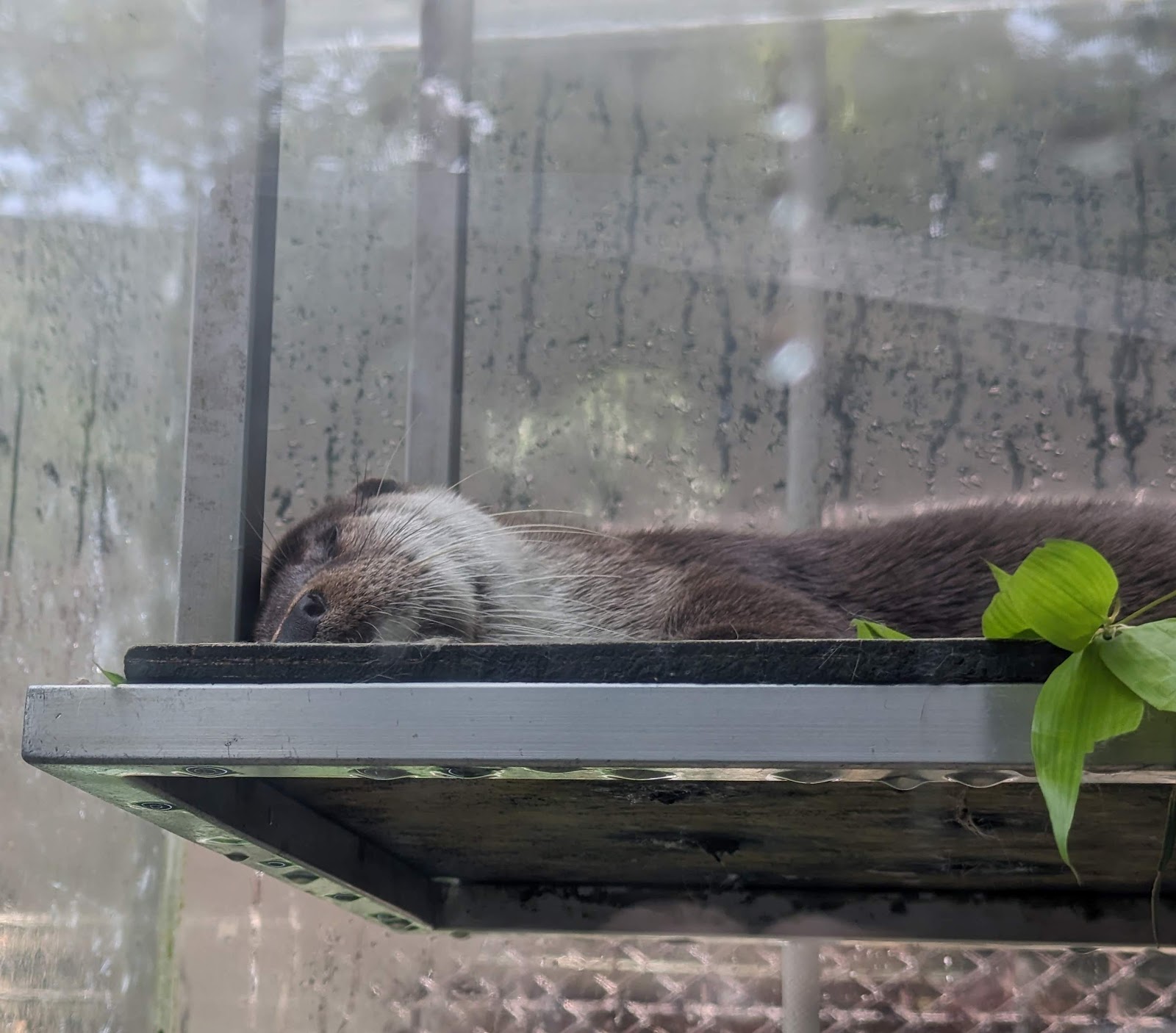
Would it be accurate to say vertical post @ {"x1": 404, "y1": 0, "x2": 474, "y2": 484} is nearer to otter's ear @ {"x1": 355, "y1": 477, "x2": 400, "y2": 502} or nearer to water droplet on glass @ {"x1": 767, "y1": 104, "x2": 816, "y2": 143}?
otter's ear @ {"x1": 355, "y1": 477, "x2": 400, "y2": 502}

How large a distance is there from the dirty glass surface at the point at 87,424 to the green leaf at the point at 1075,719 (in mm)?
1414

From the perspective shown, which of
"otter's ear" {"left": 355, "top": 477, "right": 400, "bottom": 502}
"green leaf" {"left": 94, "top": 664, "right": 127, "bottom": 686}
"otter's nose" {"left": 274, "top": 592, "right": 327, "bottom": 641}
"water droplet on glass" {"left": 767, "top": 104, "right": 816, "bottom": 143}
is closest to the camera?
"green leaf" {"left": 94, "top": 664, "right": 127, "bottom": 686}

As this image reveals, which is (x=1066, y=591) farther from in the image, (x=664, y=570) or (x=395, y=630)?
(x=664, y=570)

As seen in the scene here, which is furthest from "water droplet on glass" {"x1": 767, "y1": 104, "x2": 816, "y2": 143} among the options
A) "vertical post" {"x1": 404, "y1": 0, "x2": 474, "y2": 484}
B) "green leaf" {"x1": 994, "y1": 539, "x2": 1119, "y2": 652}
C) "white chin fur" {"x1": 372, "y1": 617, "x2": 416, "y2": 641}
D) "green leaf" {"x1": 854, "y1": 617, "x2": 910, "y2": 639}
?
"green leaf" {"x1": 994, "y1": 539, "x2": 1119, "y2": 652}

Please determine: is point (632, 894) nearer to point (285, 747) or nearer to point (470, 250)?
point (285, 747)

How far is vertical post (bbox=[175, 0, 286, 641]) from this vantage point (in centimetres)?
110

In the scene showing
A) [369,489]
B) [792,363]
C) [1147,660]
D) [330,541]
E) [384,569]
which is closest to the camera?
[1147,660]

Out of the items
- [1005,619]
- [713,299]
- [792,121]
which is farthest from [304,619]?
[792,121]

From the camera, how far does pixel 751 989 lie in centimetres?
157

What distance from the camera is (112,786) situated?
83cm

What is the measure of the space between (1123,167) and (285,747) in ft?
4.97

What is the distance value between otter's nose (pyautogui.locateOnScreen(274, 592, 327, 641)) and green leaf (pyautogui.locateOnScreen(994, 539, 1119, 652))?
0.64 metres

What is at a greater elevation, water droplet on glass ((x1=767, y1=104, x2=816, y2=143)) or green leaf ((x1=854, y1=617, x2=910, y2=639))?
water droplet on glass ((x1=767, y1=104, x2=816, y2=143))

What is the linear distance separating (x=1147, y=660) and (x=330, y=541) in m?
0.98
